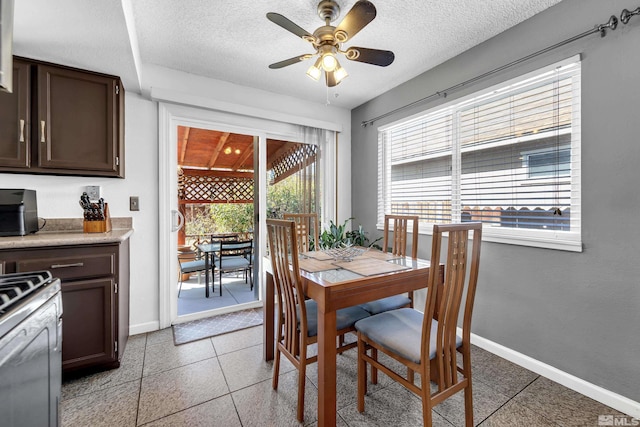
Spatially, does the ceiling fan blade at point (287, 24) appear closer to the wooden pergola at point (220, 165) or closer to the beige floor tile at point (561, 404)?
the wooden pergola at point (220, 165)

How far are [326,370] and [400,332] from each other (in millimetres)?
428

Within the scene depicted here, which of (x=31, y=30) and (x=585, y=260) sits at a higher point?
(x=31, y=30)

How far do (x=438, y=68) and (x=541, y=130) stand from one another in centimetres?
113

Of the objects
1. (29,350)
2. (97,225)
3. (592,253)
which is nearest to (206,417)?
(29,350)

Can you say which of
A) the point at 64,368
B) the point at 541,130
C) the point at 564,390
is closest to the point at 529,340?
the point at 564,390

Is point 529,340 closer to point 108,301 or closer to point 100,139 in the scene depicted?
point 108,301

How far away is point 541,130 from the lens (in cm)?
203

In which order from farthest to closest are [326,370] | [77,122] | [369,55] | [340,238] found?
[340,238], [77,122], [369,55], [326,370]

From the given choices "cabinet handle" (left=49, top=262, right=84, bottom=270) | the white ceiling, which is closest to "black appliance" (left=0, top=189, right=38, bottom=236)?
"cabinet handle" (left=49, top=262, right=84, bottom=270)

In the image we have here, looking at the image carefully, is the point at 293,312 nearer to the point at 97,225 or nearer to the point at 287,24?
the point at 287,24

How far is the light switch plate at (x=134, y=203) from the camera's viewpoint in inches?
101

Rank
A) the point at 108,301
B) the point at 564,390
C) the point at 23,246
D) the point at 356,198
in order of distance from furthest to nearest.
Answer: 1. the point at 356,198
2. the point at 108,301
3. the point at 564,390
4. the point at 23,246

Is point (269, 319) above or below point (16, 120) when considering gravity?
below

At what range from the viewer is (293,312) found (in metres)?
1.64
